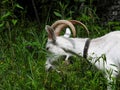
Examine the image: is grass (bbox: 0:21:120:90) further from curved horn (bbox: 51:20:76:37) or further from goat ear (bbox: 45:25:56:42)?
curved horn (bbox: 51:20:76:37)

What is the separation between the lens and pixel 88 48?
6.66 metres

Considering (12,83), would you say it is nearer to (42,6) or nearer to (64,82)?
(64,82)

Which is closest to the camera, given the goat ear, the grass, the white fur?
the grass

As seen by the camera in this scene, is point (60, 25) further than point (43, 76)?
Yes

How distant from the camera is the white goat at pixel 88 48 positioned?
6.38 m

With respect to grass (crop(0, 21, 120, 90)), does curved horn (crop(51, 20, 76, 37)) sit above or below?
above

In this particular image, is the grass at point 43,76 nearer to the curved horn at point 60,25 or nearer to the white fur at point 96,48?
the white fur at point 96,48

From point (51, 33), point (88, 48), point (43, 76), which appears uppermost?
point (51, 33)

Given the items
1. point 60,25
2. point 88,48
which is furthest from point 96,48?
point 60,25

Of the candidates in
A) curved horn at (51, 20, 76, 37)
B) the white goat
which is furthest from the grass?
curved horn at (51, 20, 76, 37)

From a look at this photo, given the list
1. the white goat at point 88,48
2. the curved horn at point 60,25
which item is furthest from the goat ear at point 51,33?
the curved horn at point 60,25

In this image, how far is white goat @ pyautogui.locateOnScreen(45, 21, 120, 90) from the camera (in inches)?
251

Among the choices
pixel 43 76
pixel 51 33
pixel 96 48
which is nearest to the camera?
pixel 43 76

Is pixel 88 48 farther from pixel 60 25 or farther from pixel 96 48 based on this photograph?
pixel 60 25
